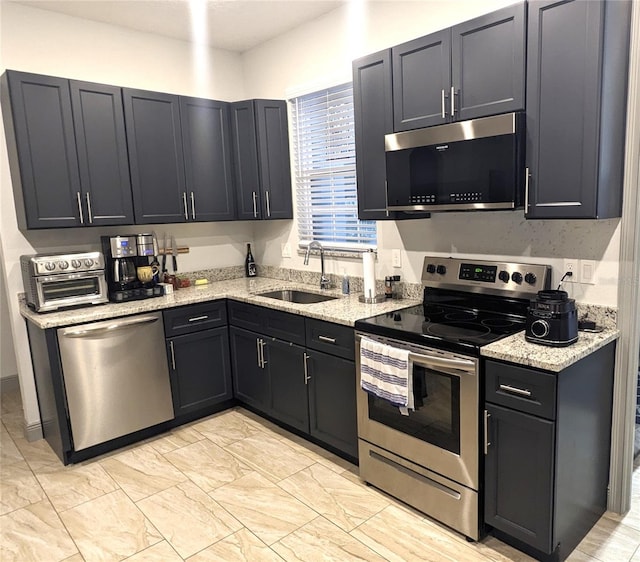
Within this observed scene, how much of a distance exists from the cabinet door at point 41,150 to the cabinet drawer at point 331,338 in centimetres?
174

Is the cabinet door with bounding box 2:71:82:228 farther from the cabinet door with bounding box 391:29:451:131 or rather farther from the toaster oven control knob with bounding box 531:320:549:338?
the toaster oven control knob with bounding box 531:320:549:338

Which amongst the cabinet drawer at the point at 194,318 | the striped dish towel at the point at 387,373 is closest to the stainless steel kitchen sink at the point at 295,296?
the cabinet drawer at the point at 194,318

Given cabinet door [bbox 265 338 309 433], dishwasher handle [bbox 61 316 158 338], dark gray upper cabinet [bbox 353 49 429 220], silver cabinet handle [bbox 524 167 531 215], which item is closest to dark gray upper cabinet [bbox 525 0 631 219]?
silver cabinet handle [bbox 524 167 531 215]

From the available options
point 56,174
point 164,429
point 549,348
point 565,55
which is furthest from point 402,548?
point 56,174

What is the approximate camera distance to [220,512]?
8.13 feet

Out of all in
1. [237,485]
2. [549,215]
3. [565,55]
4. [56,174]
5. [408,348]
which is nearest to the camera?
[565,55]

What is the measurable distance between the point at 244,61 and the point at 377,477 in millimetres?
3603

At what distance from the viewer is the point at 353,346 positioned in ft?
8.57

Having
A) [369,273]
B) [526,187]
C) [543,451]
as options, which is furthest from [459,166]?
[543,451]

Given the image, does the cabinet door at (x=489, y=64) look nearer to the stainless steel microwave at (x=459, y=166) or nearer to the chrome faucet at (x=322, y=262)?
the stainless steel microwave at (x=459, y=166)

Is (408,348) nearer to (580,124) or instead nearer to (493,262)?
(493,262)

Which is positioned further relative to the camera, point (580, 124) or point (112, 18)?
point (112, 18)

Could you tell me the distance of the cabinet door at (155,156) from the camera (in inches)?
132

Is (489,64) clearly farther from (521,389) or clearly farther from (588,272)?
(521,389)
